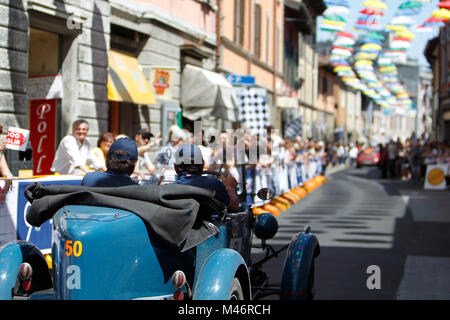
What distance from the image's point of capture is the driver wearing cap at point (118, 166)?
4.36m

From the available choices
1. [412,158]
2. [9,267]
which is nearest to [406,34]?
[412,158]

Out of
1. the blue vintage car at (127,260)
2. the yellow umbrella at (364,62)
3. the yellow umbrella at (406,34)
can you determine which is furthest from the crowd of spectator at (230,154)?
the yellow umbrella at (406,34)

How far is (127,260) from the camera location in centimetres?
373

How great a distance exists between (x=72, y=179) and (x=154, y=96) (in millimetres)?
9050

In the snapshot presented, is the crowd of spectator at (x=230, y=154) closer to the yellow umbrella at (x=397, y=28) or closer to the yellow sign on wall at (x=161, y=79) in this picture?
the yellow sign on wall at (x=161, y=79)

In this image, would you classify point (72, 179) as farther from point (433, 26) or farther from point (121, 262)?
point (433, 26)

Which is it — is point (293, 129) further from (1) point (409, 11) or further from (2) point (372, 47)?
(1) point (409, 11)

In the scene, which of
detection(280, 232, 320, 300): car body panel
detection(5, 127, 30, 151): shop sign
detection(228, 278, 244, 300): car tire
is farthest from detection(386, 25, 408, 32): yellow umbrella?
detection(228, 278, 244, 300): car tire

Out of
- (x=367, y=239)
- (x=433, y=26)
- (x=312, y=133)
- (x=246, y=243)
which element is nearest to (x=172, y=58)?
(x=433, y=26)

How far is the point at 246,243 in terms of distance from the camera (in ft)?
17.6

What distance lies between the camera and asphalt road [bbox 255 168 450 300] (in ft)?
21.7

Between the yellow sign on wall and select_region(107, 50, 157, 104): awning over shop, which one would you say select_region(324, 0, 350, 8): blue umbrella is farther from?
select_region(107, 50, 157, 104): awning over shop

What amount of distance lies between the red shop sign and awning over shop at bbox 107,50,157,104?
5.25ft

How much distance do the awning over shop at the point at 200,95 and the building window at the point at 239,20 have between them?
625 centimetres
